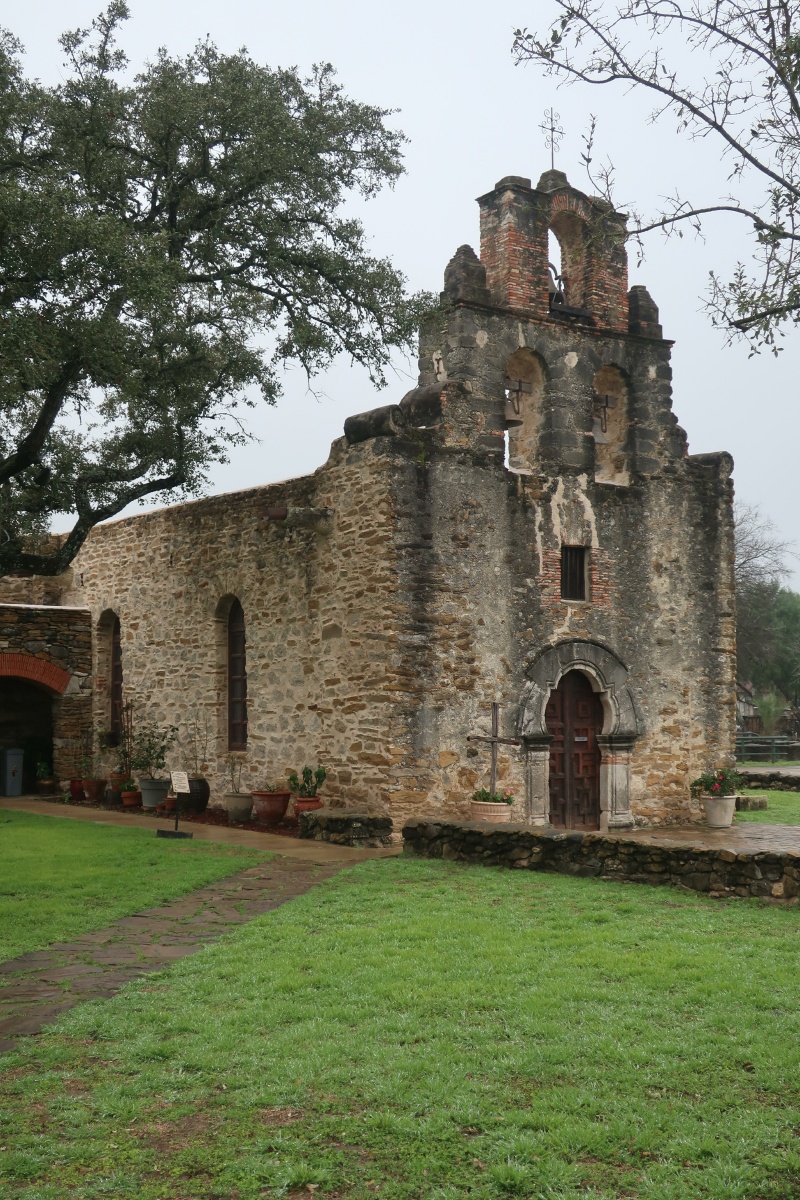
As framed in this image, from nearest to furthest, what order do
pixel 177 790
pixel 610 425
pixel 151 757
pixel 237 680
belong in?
1. pixel 177 790
2. pixel 610 425
3. pixel 237 680
4. pixel 151 757

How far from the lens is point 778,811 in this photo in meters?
17.5

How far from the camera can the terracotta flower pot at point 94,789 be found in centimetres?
1853

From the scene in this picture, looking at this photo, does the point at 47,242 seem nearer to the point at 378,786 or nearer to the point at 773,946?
the point at 378,786

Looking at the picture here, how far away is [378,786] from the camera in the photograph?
43.3ft

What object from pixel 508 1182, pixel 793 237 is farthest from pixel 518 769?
pixel 508 1182

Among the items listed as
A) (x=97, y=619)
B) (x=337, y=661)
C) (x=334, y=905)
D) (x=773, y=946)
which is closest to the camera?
(x=773, y=946)

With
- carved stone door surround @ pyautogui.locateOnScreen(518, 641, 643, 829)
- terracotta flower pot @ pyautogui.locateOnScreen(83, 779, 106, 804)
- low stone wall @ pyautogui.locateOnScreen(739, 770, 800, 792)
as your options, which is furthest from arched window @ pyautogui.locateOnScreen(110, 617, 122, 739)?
low stone wall @ pyautogui.locateOnScreen(739, 770, 800, 792)

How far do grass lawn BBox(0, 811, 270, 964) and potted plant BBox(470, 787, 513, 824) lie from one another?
2.67m

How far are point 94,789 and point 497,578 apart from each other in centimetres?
847

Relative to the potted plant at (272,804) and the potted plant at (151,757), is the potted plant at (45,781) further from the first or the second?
the potted plant at (272,804)

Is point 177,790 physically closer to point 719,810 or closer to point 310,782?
point 310,782

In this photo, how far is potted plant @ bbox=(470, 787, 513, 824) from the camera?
13.1 m

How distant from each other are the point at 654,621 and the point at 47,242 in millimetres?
9451

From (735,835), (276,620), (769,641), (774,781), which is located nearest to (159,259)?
(276,620)
